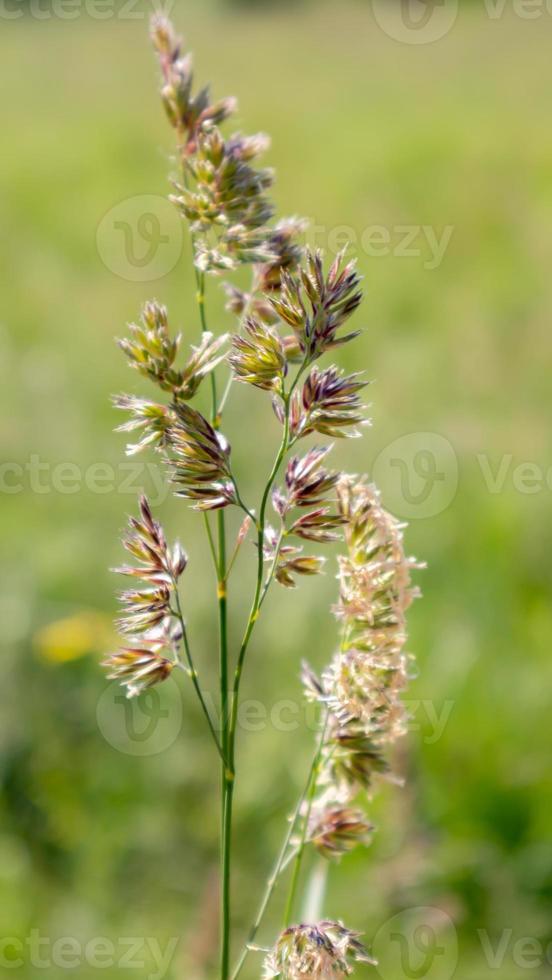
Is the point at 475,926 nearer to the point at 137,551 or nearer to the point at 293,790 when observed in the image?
the point at 293,790

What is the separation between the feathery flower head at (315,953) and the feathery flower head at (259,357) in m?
0.41

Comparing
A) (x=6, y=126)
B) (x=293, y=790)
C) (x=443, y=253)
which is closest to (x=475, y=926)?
(x=293, y=790)

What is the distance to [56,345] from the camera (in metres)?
5.26

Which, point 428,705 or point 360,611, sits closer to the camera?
point 360,611

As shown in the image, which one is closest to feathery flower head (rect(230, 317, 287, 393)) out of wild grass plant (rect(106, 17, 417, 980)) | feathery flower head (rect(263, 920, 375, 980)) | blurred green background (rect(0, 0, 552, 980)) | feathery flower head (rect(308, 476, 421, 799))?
wild grass plant (rect(106, 17, 417, 980))

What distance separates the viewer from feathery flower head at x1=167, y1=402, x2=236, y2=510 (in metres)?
0.80

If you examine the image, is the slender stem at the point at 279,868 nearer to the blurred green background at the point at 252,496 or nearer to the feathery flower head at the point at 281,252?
the feathery flower head at the point at 281,252

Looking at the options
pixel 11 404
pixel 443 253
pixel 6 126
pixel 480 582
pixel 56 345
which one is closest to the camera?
pixel 480 582

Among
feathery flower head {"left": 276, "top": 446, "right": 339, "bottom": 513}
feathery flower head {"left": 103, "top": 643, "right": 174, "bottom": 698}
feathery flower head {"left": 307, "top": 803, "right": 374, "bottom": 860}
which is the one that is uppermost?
feathery flower head {"left": 276, "top": 446, "right": 339, "bottom": 513}

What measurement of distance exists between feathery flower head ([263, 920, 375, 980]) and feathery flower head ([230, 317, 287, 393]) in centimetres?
41

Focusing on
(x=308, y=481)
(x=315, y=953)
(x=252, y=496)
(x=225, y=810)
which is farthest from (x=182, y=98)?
(x=252, y=496)

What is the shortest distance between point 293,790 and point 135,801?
42 cm

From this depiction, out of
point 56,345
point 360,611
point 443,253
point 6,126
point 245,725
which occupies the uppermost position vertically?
point 6,126

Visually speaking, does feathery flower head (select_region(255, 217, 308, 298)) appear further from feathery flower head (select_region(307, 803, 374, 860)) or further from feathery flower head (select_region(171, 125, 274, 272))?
feathery flower head (select_region(307, 803, 374, 860))
